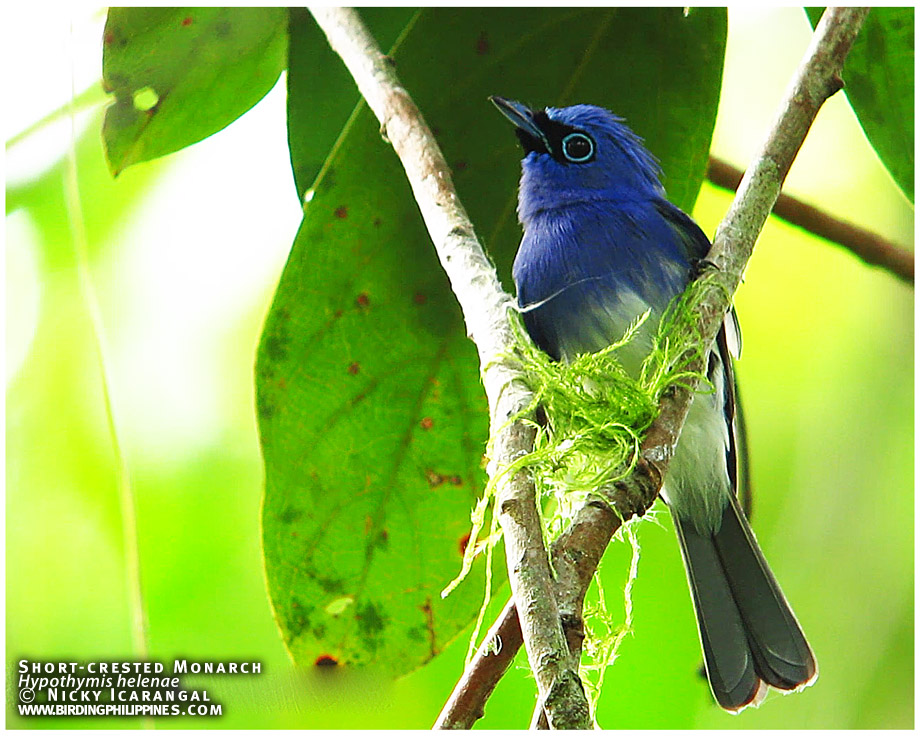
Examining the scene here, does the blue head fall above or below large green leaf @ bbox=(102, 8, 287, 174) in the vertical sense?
below

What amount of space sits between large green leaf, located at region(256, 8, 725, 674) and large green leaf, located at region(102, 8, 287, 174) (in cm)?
14

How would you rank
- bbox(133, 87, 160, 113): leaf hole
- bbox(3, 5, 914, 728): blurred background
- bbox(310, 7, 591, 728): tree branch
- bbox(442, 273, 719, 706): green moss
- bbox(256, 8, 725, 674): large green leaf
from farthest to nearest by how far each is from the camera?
bbox(133, 87, 160, 113): leaf hole < bbox(256, 8, 725, 674): large green leaf < bbox(3, 5, 914, 728): blurred background < bbox(442, 273, 719, 706): green moss < bbox(310, 7, 591, 728): tree branch

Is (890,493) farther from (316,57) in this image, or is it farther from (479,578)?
(316,57)

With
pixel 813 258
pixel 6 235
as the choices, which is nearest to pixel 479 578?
pixel 813 258

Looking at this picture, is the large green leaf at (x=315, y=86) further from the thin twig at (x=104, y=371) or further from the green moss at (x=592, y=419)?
the green moss at (x=592, y=419)

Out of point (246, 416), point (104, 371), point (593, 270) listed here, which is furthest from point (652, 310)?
point (104, 371)

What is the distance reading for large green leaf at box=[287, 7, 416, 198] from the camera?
1.63 meters

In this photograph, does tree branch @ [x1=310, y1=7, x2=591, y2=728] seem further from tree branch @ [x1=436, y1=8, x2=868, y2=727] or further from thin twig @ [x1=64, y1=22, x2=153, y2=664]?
thin twig @ [x1=64, y1=22, x2=153, y2=664]

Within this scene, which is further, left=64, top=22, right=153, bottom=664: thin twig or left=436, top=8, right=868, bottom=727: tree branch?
left=64, top=22, right=153, bottom=664: thin twig

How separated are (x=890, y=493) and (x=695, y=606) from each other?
1.10 feet

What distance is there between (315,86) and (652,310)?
701 millimetres

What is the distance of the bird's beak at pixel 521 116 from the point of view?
1.47 meters

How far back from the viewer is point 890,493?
4.80 ft

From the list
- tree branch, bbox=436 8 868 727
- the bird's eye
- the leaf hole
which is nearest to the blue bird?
the bird's eye
